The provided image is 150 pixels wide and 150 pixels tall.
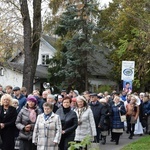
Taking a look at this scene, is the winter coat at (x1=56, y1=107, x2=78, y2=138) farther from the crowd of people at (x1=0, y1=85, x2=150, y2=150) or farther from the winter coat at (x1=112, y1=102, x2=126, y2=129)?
the winter coat at (x1=112, y1=102, x2=126, y2=129)

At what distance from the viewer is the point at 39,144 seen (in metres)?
9.24

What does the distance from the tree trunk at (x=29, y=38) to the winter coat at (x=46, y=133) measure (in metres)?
13.3

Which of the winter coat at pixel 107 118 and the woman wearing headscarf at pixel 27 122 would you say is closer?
the woman wearing headscarf at pixel 27 122

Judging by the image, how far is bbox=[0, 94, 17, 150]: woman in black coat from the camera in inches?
407

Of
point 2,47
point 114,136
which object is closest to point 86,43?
point 2,47

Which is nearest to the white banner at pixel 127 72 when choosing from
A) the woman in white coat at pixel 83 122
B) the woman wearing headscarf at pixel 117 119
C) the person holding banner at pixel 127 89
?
the person holding banner at pixel 127 89

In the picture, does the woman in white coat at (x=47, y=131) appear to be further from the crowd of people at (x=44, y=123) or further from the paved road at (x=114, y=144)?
the paved road at (x=114, y=144)

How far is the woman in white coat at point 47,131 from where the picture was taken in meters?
9.23

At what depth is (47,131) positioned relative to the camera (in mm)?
9289

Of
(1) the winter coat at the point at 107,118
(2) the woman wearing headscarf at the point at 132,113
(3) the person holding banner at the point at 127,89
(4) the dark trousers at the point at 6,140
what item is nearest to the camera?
(4) the dark trousers at the point at 6,140

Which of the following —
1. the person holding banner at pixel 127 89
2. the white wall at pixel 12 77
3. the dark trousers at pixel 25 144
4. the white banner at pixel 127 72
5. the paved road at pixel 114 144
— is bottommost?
the paved road at pixel 114 144

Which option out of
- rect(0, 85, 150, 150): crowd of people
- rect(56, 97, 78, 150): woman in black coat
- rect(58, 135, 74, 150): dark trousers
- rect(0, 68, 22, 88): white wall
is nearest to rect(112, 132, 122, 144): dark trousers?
rect(0, 85, 150, 150): crowd of people

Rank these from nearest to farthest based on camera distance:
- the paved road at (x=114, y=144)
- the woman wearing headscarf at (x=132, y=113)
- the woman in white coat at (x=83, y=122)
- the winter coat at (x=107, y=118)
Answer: the woman in white coat at (x=83, y=122) < the paved road at (x=114, y=144) < the winter coat at (x=107, y=118) < the woman wearing headscarf at (x=132, y=113)

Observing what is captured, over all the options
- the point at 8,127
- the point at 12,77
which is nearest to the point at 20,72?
the point at 12,77
